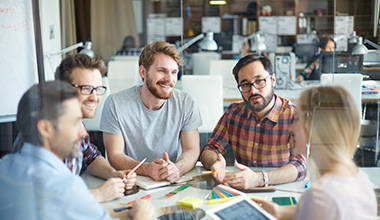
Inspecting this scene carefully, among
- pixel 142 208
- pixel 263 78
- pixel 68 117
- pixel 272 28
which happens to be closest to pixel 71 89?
pixel 68 117

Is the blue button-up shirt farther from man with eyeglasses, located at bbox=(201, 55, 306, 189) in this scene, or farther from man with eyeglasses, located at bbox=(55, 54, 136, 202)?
man with eyeglasses, located at bbox=(201, 55, 306, 189)

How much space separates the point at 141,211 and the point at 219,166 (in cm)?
37

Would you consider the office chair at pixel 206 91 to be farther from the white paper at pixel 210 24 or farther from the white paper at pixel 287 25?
the white paper at pixel 287 25

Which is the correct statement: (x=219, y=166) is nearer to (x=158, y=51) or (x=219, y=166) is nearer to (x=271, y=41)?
(x=158, y=51)

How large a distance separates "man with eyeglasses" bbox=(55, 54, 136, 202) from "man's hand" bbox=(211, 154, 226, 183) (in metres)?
0.25

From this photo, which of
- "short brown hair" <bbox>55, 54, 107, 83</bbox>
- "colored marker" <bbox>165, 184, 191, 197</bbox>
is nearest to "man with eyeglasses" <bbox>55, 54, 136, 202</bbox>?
"short brown hair" <bbox>55, 54, 107, 83</bbox>

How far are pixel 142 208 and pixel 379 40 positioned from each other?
75cm

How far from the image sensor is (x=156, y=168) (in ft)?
4.33

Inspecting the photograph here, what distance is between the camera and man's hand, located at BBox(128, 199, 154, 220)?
104 centimetres

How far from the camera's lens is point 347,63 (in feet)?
3.73

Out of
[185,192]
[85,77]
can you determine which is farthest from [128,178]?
[85,77]

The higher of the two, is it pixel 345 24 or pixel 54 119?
pixel 345 24

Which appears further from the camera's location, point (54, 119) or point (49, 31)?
point (49, 31)

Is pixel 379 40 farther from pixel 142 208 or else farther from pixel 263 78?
pixel 142 208
